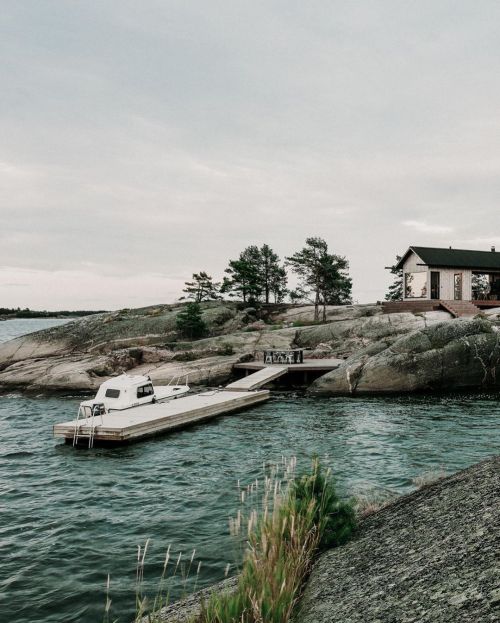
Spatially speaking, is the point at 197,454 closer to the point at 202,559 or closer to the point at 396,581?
the point at 202,559

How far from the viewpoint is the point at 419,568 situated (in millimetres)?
6410

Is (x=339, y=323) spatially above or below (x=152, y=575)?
above

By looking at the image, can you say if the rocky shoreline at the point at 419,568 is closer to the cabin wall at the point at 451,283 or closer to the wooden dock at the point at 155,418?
the wooden dock at the point at 155,418

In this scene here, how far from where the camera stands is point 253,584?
20.4ft

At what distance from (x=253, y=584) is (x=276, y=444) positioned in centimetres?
1435

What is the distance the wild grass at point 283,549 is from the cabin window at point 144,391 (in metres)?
18.9

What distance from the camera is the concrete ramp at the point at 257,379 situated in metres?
31.6

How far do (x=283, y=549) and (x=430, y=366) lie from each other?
2713cm

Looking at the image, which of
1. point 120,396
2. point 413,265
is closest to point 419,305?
point 413,265

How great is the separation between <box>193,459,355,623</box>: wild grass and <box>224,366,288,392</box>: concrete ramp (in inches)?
879

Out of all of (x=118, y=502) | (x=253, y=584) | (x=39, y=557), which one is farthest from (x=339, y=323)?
(x=253, y=584)

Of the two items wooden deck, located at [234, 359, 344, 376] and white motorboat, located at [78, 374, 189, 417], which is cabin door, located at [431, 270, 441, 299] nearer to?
wooden deck, located at [234, 359, 344, 376]

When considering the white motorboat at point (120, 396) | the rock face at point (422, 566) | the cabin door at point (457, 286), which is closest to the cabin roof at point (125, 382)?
the white motorboat at point (120, 396)

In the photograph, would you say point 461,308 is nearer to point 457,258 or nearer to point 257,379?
point 457,258
